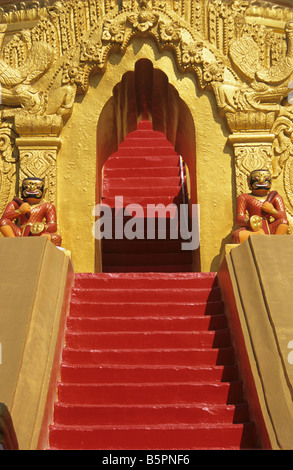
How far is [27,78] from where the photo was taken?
→ 892cm

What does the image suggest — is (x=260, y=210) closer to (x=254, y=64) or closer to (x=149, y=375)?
(x=254, y=64)

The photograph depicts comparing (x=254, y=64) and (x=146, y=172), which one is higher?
(x=146, y=172)

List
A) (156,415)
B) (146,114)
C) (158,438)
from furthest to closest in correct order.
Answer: (146,114)
(156,415)
(158,438)

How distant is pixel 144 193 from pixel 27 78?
126 inches

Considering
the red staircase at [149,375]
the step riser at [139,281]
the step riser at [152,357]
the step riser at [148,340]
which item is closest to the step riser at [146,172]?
the step riser at [139,281]

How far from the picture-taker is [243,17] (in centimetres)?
905

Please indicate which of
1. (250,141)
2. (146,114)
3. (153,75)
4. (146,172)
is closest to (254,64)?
(250,141)

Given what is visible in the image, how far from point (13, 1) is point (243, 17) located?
3.10 metres

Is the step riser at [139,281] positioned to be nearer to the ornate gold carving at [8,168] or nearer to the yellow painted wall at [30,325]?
the yellow painted wall at [30,325]

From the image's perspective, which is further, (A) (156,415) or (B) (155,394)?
(B) (155,394)

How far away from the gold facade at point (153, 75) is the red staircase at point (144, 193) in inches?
62.0

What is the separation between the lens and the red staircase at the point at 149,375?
513cm

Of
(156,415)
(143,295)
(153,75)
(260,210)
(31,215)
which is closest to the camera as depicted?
(156,415)

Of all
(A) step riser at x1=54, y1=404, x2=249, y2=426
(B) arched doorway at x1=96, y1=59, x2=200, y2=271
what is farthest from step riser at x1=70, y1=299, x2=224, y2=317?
(B) arched doorway at x1=96, y1=59, x2=200, y2=271
